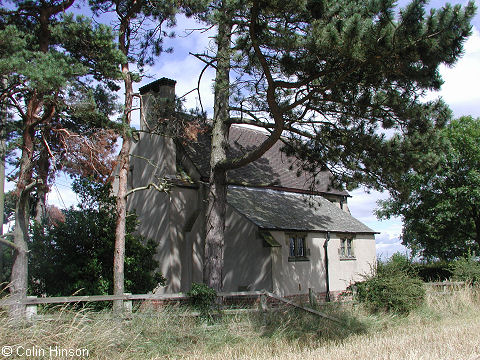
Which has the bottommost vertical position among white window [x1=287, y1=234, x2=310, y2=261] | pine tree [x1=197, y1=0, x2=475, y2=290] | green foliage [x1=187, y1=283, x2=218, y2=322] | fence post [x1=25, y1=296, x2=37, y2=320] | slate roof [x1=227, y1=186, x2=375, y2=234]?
green foliage [x1=187, y1=283, x2=218, y2=322]

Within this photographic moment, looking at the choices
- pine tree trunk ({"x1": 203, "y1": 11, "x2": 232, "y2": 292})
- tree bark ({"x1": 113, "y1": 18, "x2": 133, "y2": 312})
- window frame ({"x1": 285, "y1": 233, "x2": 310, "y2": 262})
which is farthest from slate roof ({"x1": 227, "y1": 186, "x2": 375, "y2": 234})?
tree bark ({"x1": 113, "y1": 18, "x2": 133, "y2": 312})

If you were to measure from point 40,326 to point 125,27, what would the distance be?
954cm

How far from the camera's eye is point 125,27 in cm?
1359

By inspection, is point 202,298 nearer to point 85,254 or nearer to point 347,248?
point 85,254

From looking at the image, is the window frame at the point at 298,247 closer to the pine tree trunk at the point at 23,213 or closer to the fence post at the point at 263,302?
the fence post at the point at 263,302

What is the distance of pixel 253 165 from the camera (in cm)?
2383

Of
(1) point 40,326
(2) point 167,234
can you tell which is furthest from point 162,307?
(2) point 167,234

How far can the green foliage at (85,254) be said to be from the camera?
13766 mm

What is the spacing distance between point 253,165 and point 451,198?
12.2m

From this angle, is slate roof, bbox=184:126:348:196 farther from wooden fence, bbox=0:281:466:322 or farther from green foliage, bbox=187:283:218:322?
green foliage, bbox=187:283:218:322

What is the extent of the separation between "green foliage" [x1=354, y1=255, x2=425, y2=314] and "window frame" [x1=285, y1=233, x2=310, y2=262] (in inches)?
222

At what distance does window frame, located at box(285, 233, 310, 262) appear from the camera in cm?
1981

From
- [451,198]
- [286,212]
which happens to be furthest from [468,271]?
[451,198]

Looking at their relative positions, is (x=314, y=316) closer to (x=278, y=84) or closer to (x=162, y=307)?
(x=162, y=307)
